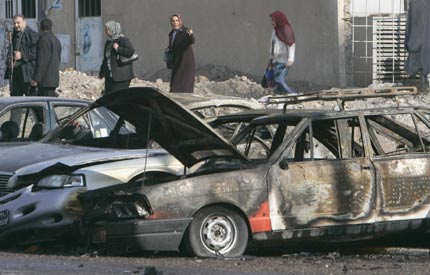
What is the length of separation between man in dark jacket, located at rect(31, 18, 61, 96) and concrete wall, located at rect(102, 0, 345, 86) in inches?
260

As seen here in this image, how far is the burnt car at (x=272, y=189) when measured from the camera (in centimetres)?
1036

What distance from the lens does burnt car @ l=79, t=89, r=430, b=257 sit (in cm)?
1036

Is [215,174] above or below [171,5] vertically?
below

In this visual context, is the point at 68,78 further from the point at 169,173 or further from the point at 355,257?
the point at 355,257

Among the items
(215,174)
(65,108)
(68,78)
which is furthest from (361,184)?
(68,78)

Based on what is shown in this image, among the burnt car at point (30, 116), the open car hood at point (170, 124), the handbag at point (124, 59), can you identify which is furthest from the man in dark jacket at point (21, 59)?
the open car hood at point (170, 124)

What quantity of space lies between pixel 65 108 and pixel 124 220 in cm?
441

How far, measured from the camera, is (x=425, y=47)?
2053 centimetres

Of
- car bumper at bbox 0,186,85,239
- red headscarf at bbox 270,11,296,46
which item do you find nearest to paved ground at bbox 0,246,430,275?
car bumper at bbox 0,186,85,239

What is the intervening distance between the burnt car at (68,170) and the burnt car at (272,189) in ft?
1.08

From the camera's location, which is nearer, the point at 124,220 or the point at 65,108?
the point at 124,220

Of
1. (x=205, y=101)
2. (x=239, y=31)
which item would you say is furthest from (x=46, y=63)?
(x=239, y=31)

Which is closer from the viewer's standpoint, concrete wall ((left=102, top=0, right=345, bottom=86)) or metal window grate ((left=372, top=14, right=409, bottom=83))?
metal window grate ((left=372, top=14, right=409, bottom=83))

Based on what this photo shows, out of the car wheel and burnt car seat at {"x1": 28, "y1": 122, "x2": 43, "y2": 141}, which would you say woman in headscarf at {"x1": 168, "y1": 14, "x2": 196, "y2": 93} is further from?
the car wheel
